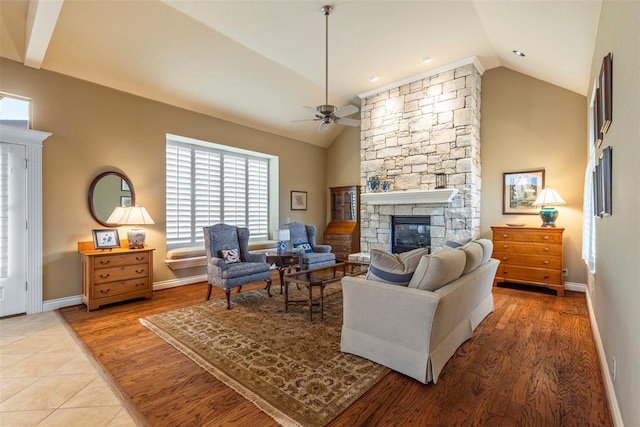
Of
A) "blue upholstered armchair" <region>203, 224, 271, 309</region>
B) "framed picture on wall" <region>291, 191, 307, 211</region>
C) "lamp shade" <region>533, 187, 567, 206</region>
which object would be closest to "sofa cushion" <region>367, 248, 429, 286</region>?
"blue upholstered armchair" <region>203, 224, 271, 309</region>

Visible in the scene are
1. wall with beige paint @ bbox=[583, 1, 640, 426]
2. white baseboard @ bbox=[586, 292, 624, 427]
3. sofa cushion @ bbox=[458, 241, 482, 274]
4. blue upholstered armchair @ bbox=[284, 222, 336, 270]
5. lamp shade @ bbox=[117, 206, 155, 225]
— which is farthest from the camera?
blue upholstered armchair @ bbox=[284, 222, 336, 270]

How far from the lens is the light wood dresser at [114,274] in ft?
12.9

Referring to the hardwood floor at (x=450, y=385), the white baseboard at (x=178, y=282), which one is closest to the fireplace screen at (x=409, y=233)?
the hardwood floor at (x=450, y=385)

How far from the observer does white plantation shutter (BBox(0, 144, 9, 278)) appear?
140 inches

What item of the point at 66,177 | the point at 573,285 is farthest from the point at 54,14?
the point at 573,285

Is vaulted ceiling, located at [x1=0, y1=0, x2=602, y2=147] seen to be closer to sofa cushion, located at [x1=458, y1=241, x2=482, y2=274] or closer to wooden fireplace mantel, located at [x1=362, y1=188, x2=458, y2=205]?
wooden fireplace mantel, located at [x1=362, y1=188, x2=458, y2=205]

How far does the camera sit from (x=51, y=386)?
7.36 feet

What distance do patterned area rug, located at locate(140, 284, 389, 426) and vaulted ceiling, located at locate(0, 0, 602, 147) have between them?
139 inches

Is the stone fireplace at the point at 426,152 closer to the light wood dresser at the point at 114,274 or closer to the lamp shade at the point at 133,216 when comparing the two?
the lamp shade at the point at 133,216

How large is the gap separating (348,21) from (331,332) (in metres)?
3.99

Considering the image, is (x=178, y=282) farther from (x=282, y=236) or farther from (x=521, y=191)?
(x=521, y=191)

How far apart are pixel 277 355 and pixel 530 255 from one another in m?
4.40

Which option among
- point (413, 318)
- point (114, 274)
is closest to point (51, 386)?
point (114, 274)

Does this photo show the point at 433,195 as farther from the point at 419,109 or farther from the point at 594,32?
the point at 594,32
